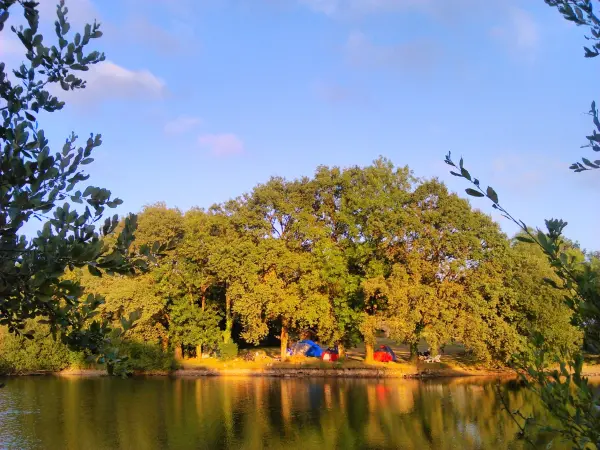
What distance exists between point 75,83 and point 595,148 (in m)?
3.54

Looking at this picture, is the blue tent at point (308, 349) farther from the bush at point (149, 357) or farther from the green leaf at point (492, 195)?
the green leaf at point (492, 195)

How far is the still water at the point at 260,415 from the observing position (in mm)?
17500

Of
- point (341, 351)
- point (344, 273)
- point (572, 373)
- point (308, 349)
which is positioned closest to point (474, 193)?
point (572, 373)

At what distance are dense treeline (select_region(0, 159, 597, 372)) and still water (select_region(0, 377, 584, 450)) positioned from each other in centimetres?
378

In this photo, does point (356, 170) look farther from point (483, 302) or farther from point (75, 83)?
point (75, 83)

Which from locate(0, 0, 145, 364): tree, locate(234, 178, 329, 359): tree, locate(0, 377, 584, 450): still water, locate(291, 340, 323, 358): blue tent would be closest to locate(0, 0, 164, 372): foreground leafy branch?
locate(0, 0, 145, 364): tree

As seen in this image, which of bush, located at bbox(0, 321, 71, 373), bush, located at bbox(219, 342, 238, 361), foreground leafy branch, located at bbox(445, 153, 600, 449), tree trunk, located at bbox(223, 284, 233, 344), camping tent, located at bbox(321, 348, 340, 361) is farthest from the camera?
tree trunk, located at bbox(223, 284, 233, 344)

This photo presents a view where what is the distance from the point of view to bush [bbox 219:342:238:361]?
34.9m

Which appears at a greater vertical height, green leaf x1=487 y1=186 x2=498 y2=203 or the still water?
green leaf x1=487 y1=186 x2=498 y2=203

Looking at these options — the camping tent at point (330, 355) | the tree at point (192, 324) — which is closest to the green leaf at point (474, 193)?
the tree at point (192, 324)

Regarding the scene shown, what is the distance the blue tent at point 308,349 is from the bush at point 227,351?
442 centimetres

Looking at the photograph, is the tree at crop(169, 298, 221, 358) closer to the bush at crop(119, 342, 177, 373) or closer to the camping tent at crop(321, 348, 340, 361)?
the bush at crop(119, 342, 177, 373)

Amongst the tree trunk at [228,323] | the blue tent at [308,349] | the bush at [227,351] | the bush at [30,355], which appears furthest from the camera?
the blue tent at [308,349]

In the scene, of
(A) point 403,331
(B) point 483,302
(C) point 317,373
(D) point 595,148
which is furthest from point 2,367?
(D) point 595,148
